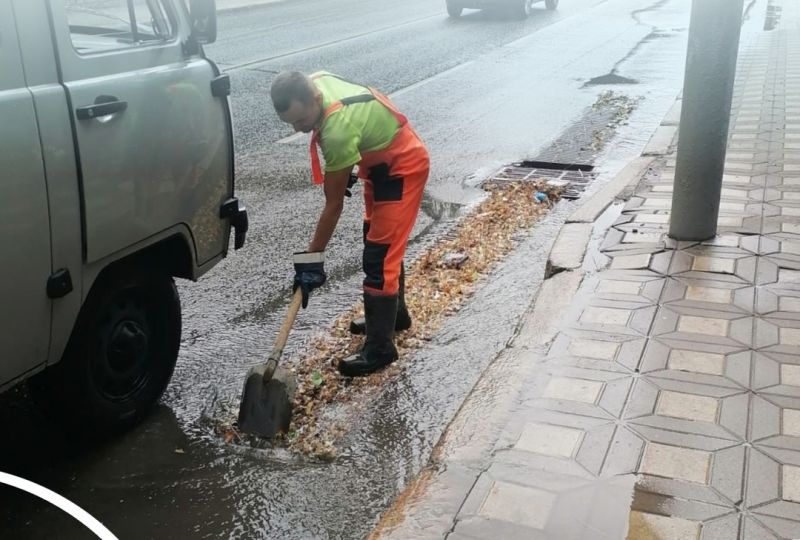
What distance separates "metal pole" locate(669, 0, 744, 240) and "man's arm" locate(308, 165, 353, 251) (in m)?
2.42

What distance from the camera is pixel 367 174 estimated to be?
418 centimetres

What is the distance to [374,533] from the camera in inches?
119

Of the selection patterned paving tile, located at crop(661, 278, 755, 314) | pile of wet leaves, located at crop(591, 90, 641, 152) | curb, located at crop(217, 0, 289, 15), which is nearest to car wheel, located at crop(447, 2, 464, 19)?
curb, located at crop(217, 0, 289, 15)

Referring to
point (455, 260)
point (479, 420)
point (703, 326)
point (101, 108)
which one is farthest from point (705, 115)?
point (101, 108)

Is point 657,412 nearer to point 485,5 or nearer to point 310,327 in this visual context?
point 310,327

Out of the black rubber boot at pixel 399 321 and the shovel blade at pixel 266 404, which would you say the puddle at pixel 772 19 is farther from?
the shovel blade at pixel 266 404

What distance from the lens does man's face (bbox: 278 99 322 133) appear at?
368 centimetres

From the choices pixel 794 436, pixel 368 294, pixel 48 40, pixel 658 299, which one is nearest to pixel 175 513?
pixel 368 294

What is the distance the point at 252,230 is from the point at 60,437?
2932 millimetres

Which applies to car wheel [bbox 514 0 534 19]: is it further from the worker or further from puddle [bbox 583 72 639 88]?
the worker

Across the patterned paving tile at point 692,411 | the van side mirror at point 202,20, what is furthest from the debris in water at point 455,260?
the van side mirror at point 202,20

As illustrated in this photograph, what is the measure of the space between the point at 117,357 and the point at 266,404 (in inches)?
25.9

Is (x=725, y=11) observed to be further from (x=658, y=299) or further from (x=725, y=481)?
(x=725, y=481)

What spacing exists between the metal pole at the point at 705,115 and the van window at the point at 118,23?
10.1 feet
